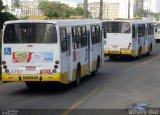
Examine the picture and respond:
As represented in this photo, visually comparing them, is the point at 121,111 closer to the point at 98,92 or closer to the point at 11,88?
the point at 98,92

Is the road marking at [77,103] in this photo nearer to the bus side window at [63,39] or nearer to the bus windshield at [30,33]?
the bus side window at [63,39]

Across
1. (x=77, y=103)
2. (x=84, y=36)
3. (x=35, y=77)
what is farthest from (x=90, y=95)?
(x=84, y=36)

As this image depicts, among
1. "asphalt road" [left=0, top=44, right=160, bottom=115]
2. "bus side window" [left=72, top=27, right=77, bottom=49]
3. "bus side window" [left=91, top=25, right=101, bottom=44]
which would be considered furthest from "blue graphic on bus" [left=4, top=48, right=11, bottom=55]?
"bus side window" [left=91, top=25, right=101, bottom=44]

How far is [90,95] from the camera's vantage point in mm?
17438

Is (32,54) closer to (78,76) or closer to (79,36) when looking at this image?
(78,76)

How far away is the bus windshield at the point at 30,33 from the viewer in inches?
699

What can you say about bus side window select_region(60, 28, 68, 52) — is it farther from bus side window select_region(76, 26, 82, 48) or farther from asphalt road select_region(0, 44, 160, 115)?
bus side window select_region(76, 26, 82, 48)

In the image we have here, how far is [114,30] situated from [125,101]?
62.3ft

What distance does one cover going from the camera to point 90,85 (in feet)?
67.3

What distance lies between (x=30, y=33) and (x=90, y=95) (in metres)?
2.86

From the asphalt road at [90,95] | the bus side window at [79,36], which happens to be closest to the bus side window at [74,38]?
the bus side window at [79,36]

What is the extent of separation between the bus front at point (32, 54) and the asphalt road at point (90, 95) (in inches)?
25.8

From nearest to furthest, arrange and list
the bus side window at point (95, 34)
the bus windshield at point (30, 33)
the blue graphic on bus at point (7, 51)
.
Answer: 1. the bus windshield at point (30, 33)
2. the blue graphic on bus at point (7, 51)
3. the bus side window at point (95, 34)

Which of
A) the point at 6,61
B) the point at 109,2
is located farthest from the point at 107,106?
the point at 109,2
